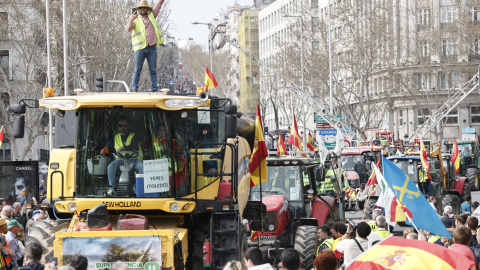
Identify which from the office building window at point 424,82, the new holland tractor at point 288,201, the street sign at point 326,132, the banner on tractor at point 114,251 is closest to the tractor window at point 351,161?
the street sign at point 326,132

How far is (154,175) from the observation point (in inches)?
476

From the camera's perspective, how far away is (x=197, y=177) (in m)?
12.6

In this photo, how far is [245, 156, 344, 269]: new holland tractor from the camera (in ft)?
57.3

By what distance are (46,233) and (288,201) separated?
7.33m

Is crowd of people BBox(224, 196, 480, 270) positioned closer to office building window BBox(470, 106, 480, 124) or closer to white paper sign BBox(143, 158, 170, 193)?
white paper sign BBox(143, 158, 170, 193)

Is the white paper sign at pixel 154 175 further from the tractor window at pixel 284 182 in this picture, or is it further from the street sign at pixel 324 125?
the street sign at pixel 324 125

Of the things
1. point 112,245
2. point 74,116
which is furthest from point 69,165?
point 112,245

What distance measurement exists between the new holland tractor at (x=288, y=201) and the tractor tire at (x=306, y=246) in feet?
2.88

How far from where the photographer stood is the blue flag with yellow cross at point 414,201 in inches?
470

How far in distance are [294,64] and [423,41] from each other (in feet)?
34.3

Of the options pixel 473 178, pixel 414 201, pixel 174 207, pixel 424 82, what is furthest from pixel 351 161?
pixel 424 82

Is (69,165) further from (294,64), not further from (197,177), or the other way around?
(294,64)

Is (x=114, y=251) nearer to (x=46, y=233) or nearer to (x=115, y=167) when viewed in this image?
(x=115, y=167)

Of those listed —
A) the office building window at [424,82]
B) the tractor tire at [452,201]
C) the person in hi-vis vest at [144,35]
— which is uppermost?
the office building window at [424,82]
